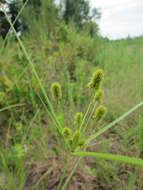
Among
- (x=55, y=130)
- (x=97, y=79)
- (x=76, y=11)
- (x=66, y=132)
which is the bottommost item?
(x=55, y=130)

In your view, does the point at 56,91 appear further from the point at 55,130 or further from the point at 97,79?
the point at 55,130

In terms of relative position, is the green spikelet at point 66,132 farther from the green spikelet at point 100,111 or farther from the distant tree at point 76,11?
the distant tree at point 76,11

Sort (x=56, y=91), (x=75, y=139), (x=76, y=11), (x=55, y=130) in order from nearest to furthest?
(x=75, y=139), (x=56, y=91), (x=55, y=130), (x=76, y=11)

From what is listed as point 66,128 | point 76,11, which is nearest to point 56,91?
point 66,128

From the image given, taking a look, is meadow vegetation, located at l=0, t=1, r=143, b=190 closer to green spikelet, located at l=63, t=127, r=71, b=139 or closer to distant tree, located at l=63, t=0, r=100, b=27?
green spikelet, located at l=63, t=127, r=71, b=139

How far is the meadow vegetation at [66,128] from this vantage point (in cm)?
45

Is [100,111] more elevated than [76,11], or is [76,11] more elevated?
[76,11]

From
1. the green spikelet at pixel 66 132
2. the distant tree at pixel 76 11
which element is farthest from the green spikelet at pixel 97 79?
the distant tree at pixel 76 11

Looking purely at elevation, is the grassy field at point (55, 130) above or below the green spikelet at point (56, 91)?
below

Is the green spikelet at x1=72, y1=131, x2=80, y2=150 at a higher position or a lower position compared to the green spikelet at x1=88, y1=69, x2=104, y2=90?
lower

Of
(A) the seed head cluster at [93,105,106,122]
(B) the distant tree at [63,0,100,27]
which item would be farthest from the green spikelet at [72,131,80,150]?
(B) the distant tree at [63,0,100,27]

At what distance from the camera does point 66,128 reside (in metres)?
0.42

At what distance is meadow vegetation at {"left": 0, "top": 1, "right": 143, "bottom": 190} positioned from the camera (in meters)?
0.45

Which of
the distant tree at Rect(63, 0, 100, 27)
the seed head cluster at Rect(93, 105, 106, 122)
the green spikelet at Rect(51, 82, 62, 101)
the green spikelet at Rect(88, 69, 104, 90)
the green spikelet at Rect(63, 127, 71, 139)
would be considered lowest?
the green spikelet at Rect(63, 127, 71, 139)
